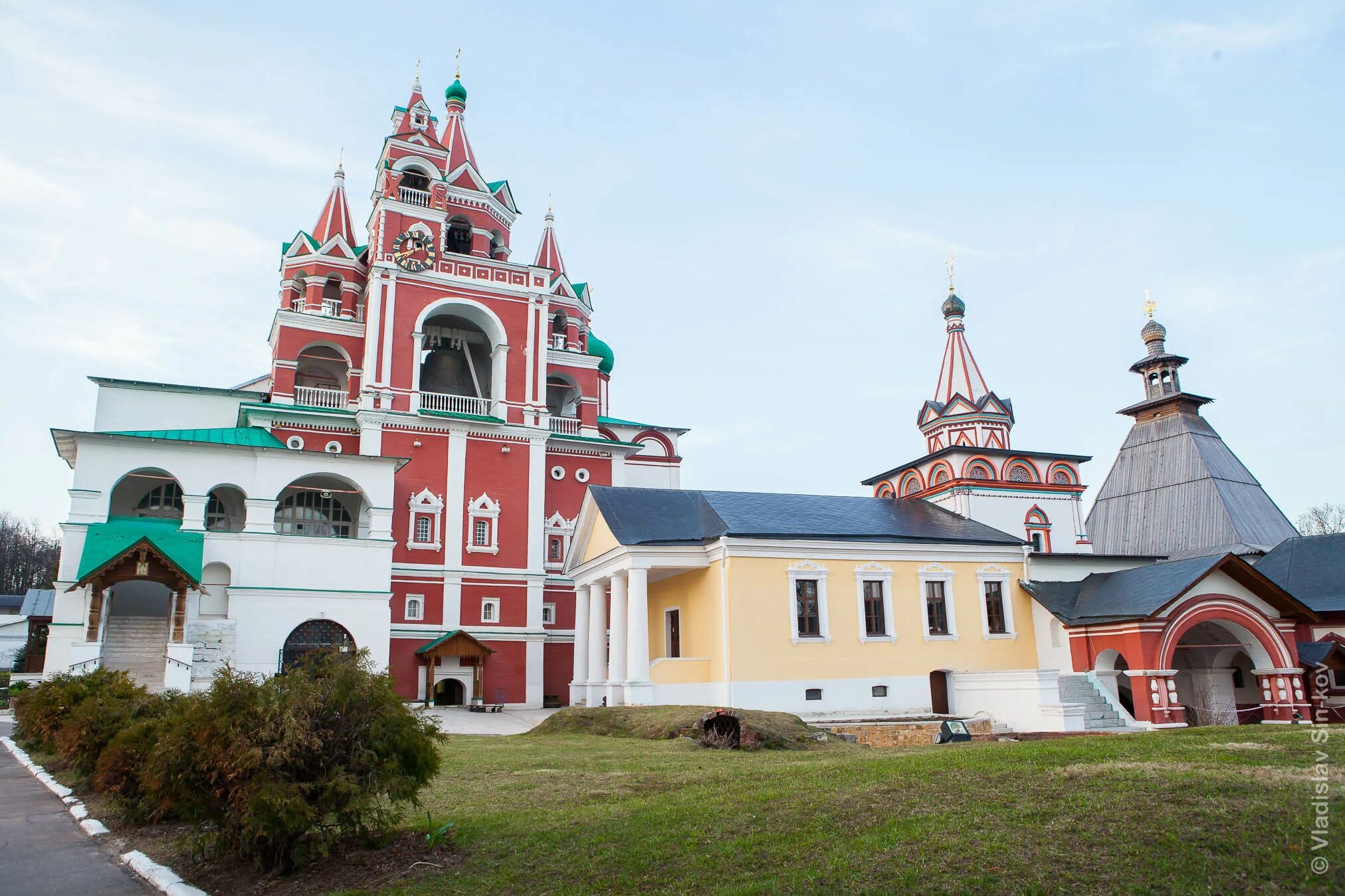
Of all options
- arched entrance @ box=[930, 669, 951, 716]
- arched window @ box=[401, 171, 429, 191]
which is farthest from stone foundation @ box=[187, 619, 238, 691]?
arched window @ box=[401, 171, 429, 191]

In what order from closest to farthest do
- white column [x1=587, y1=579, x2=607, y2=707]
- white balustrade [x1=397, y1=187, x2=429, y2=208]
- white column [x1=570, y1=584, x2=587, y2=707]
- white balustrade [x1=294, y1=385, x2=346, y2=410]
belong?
white column [x1=587, y1=579, x2=607, y2=707] < white column [x1=570, y1=584, x2=587, y2=707] < white balustrade [x1=294, y1=385, x2=346, y2=410] < white balustrade [x1=397, y1=187, x2=429, y2=208]

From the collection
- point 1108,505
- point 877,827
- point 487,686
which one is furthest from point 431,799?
point 1108,505

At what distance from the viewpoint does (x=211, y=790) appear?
797cm

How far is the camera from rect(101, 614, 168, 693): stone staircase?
943 inches

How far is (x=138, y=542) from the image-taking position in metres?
23.6

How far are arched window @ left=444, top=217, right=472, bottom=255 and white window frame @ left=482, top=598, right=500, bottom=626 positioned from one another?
14.2m

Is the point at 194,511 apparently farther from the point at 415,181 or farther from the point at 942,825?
the point at 942,825

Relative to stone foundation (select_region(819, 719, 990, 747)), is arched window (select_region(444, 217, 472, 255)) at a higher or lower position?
higher

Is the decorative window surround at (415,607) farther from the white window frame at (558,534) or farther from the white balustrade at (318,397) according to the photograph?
the white balustrade at (318,397)

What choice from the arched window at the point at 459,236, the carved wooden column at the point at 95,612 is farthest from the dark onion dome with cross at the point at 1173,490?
the carved wooden column at the point at 95,612

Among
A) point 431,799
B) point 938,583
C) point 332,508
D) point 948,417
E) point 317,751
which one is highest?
point 948,417

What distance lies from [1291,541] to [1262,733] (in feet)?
66.7

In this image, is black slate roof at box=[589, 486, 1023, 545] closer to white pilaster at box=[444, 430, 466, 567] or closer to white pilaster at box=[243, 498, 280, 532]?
white pilaster at box=[444, 430, 466, 567]

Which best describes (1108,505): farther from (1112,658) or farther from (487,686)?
(487,686)
